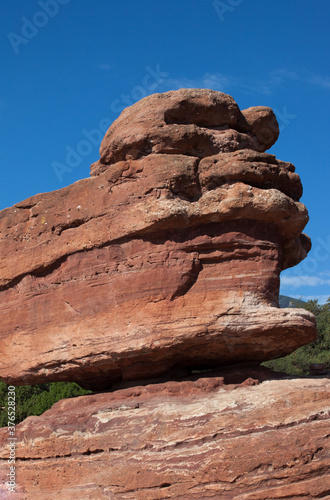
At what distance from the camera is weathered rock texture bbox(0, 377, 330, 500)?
808 centimetres

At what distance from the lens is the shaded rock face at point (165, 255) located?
389 inches

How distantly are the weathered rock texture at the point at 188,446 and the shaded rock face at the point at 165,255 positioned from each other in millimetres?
923

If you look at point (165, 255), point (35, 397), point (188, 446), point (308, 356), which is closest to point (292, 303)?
point (308, 356)

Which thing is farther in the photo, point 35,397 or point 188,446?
point 35,397

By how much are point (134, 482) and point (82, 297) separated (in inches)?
149

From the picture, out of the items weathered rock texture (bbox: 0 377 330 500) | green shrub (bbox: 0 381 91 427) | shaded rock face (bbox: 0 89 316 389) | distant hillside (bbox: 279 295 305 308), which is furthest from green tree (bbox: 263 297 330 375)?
weathered rock texture (bbox: 0 377 330 500)

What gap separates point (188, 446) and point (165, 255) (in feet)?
11.2

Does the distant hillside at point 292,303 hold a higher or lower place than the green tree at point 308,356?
higher

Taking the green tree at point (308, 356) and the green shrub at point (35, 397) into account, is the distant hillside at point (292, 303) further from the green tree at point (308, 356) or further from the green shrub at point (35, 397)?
the green shrub at point (35, 397)

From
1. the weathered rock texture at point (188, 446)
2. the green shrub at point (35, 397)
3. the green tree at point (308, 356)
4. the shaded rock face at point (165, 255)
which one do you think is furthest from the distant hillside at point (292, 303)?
the weathered rock texture at point (188, 446)

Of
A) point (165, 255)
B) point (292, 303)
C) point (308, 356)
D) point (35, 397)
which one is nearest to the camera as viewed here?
point (165, 255)

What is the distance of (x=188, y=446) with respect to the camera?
855 centimetres

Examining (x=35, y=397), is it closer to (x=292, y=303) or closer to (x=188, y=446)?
(x=292, y=303)

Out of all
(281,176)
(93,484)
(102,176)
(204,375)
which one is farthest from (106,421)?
(281,176)
